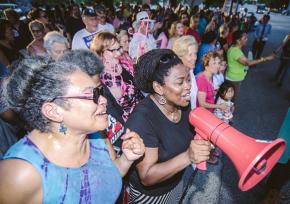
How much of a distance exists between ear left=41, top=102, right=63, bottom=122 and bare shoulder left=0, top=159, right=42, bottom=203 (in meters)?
0.25

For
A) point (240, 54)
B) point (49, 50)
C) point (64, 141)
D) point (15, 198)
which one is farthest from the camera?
point (240, 54)

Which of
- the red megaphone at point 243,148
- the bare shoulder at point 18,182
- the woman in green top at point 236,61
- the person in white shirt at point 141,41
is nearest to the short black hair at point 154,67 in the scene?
the red megaphone at point 243,148

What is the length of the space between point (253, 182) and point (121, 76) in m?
1.80

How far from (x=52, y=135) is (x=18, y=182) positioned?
11.4 inches

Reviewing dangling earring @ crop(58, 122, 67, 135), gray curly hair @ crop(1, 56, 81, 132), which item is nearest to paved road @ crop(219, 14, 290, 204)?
dangling earring @ crop(58, 122, 67, 135)

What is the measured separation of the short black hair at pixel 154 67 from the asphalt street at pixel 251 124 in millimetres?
1908

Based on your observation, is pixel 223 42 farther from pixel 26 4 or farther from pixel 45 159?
pixel 26 4

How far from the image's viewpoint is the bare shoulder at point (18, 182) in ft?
3.35

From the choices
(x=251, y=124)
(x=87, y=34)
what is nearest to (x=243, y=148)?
(x=87, y=34)

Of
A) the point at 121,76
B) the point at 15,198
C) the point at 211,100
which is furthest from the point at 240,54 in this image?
the point at 15,198

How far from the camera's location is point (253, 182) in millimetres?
1421

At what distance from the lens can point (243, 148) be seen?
1.33 meters

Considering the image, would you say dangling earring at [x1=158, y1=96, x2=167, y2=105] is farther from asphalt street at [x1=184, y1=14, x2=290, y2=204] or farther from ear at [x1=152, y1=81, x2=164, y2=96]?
asphalt street at [x1=184, y1=14, x2=290, y2=204]

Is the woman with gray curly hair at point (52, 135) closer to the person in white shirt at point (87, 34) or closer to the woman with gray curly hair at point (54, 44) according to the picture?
the woman with gray curly hair at point (54, 44)
